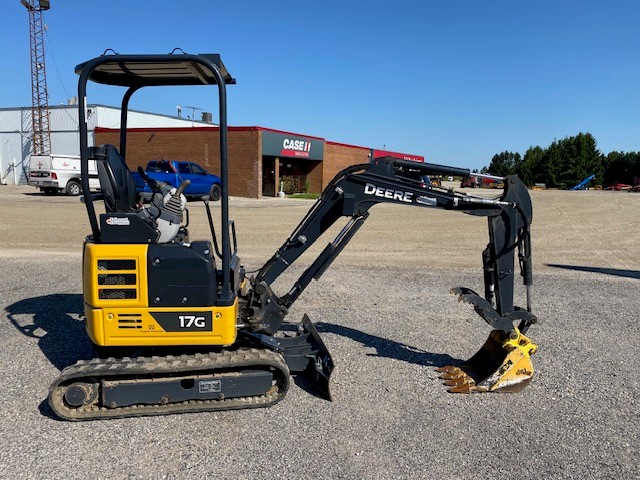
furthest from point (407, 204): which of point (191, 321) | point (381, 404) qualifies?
point (191, 321)

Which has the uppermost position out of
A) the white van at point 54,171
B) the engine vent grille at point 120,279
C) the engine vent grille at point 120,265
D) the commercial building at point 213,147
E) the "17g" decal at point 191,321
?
the commercial building at point 213,147

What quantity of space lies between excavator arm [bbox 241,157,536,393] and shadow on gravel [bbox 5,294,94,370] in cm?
226

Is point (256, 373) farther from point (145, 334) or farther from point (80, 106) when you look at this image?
point (80, 106)

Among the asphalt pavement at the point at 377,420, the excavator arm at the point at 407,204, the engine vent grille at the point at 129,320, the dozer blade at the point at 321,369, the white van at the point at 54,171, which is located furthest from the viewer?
the white van at the point at 54,171

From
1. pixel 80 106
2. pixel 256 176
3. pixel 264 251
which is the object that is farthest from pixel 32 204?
pixel 80 106

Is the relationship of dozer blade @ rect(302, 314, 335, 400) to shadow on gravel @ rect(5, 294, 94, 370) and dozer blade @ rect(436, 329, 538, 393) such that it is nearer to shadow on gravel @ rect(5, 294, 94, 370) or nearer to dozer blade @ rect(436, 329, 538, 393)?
dozer blade @ rect(436, 329, 538, 393)

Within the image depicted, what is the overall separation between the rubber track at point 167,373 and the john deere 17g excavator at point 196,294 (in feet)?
0.03

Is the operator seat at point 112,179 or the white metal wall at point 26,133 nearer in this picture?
the operator seat at point 112,179

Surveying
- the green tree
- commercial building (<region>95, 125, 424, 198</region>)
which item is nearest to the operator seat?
commercial building (<region>95, 125, 424, 198</region>)

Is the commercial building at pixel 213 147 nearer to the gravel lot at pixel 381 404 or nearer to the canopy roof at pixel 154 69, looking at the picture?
the gravel lot at pixel 381 404

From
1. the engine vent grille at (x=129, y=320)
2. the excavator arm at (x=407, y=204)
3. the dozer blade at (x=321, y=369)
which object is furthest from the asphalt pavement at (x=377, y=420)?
the engine vent grille at (x=129, y=320)

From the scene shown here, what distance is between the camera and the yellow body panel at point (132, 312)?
13.6 feet

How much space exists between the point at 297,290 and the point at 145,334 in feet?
4.85

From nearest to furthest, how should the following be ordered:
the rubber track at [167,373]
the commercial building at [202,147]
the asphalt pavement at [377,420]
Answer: the asphalt pavement at [377,420] → the rubber track at [167,373] → the commercial building at [202,147]
